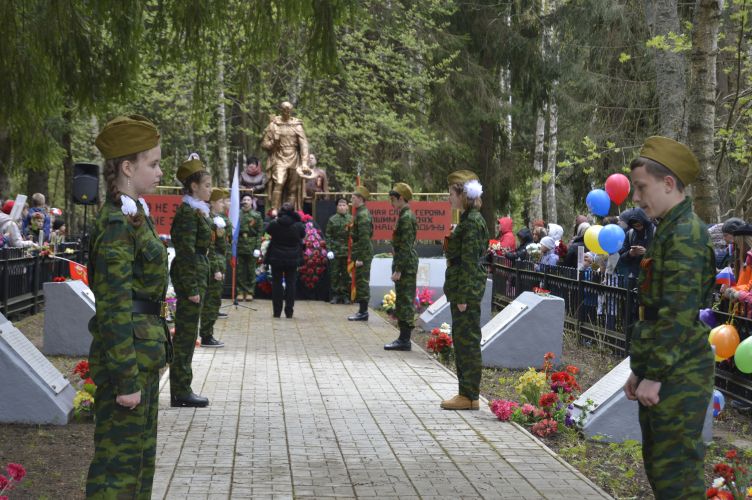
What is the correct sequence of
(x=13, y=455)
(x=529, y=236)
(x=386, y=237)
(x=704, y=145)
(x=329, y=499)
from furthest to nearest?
(x=386, y=237) → (x=529, y=236) → (x=704, y=145) → (x=13, y=455) → (x=329, y=499)

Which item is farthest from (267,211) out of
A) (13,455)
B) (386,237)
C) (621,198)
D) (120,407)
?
(120,407)

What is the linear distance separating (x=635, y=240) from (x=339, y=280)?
997 centimetres

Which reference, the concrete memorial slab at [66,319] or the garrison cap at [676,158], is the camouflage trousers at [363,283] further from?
the garrison cap at [676,158]

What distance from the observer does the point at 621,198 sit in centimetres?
1536

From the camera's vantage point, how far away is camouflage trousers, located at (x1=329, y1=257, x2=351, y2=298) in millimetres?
22516

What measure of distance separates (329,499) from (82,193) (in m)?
14.7

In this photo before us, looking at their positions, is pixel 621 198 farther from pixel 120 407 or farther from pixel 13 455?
pixel 120 407

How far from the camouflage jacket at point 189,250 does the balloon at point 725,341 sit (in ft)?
16.2

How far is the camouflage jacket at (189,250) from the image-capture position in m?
9.38

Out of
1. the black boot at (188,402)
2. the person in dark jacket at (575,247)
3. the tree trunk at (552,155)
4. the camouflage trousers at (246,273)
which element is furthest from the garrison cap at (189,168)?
the tree trunk at (552,155)

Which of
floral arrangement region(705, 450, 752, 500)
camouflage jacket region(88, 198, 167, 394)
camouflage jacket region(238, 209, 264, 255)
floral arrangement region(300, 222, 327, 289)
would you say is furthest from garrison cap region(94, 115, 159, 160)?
floral arrangement region(300, 222, 327, 289)

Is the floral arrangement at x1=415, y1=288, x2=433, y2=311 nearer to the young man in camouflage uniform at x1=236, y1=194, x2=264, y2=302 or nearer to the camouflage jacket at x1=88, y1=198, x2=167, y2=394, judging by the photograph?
the young man in camouflage uniform at x1=236, y1=194, x2=264, y2=302

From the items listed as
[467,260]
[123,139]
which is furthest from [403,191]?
[123,139]

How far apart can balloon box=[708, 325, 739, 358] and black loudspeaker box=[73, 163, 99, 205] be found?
1375cm
